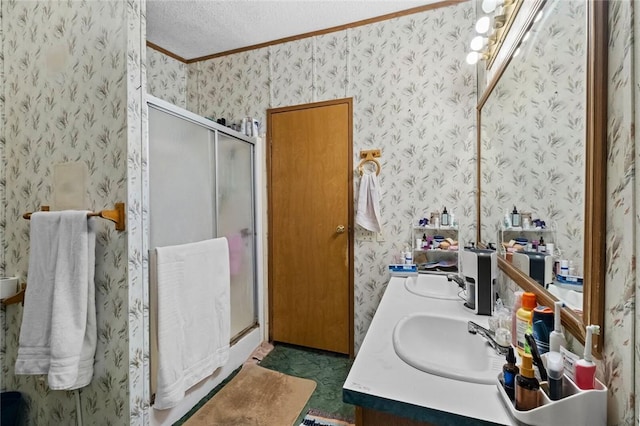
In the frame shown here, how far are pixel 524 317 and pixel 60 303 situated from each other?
1.68 m

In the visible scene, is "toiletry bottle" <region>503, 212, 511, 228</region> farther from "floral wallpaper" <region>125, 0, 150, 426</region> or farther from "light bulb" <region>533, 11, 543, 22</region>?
"floral wallpaper" <region>125, 0, 150, 426</region>

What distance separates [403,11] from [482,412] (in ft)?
7.67

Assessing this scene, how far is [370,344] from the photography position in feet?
2.72

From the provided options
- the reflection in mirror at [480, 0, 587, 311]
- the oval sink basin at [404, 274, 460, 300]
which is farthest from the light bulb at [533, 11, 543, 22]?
the oval sink basin at [404, 274, 460, 300]

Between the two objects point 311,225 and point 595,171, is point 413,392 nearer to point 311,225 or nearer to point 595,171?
point 595,171

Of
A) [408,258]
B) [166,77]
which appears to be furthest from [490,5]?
[166,77]

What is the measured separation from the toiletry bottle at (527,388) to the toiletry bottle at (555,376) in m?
0.02

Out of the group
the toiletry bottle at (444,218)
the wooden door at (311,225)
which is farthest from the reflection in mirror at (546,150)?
the wooden door at (311,225)

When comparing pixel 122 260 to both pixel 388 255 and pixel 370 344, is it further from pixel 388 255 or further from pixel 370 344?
pixel 388 255

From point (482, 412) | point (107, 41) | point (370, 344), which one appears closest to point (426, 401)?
point (482, 412)

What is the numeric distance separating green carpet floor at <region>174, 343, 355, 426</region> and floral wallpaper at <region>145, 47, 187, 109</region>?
2364mm

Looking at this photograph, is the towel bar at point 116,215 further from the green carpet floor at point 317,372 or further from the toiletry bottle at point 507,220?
the toiletry bottle at point 507,220

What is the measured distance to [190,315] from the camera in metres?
1.51

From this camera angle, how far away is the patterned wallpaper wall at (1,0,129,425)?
1170 millimetres
